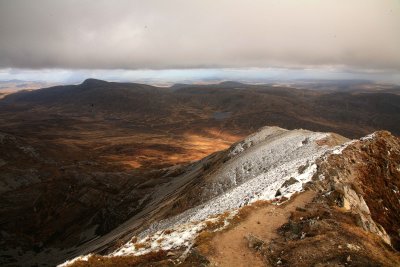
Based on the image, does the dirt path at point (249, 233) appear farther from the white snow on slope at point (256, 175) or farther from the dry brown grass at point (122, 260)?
the dry brown grass at point (122, 260)

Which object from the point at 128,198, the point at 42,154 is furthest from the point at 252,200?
the point at 42,154

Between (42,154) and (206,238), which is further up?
(206,238)

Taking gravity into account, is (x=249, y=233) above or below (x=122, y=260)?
above

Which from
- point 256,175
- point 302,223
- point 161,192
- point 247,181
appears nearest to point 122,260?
point 302,223

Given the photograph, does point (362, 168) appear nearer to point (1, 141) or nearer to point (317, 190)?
point (317, 190)

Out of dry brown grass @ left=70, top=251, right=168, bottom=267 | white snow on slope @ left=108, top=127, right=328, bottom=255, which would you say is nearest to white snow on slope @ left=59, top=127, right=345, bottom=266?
white snow on slope @ left=108, top=127, right=328, bottom=255

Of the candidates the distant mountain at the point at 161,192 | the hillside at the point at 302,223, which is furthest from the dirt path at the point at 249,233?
the distant mountain at the point at 161,192

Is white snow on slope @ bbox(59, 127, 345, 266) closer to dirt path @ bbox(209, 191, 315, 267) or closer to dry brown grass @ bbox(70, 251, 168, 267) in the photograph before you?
dry brown grass @ bbox(70, 251, 168, 267)

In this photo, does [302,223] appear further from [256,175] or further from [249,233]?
[256,175]
